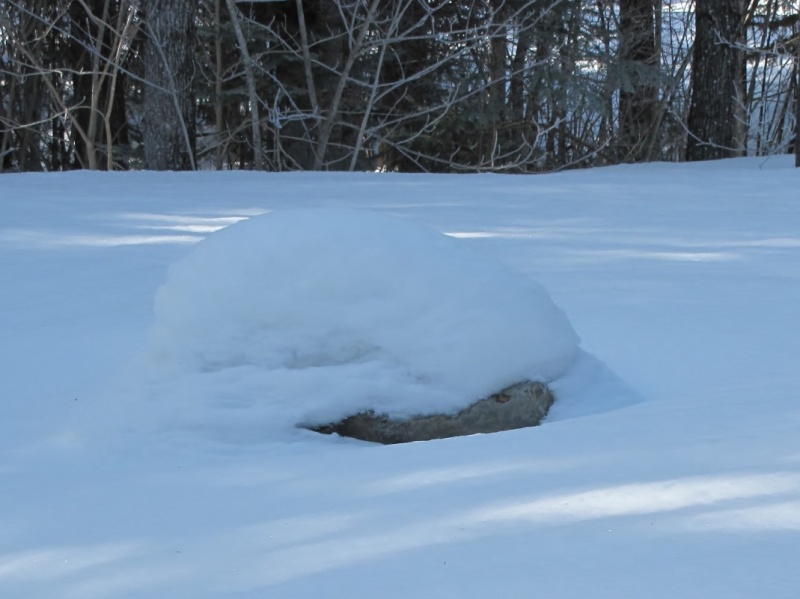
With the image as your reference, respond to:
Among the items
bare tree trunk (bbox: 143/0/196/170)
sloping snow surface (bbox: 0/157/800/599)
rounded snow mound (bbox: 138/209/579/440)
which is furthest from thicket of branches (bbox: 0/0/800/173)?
rounded snow mound (bbox: 138/209/579/440)

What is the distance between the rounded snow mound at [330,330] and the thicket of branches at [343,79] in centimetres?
678

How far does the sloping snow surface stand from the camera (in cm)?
164

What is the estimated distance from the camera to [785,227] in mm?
4906

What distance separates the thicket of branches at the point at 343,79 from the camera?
9.77 m

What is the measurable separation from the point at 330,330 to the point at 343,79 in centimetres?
766

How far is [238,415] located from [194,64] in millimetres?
7681

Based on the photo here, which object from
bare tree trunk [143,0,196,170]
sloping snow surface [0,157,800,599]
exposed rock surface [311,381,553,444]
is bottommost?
exposed rock surface [311,381,553,444]

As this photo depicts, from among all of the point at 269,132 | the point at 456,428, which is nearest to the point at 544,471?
the point at 456,428

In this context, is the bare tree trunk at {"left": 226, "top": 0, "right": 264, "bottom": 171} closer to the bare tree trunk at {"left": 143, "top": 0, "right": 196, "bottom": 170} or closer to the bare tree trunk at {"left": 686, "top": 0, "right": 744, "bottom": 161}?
the bare tree trunk at {"left": 143, "top": 0, "right": 196, "bottom": 170}

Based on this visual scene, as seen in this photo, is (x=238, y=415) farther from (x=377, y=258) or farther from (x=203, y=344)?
(x=377, y=258)

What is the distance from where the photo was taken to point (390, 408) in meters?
2.60

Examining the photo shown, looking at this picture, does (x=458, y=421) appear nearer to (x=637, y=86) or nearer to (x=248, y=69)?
(x=248, y=69)

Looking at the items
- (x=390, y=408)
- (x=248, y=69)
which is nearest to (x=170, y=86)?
(x=248, y=69)

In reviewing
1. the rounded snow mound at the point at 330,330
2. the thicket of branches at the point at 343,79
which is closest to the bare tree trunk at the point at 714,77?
the thicket of branches at the point at 343,79
